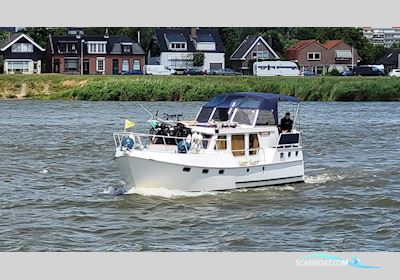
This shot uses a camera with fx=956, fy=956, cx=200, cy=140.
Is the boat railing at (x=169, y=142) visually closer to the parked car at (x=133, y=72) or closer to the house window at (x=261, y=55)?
the parked car at (x=133, y=72)

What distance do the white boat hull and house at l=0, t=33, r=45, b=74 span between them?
243 ft

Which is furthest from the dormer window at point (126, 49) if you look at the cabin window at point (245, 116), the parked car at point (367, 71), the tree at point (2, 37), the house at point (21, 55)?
the cabin window at point (245, 116)

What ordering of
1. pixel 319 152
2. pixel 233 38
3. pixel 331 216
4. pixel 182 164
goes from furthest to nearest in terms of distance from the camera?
pixel 233 38
pixel 319 152
pixel 182 164
pixel 331 216

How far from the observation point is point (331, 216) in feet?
84.4

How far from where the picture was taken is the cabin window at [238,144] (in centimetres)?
2955

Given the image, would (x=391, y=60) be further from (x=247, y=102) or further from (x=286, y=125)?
(x=247, y=102)

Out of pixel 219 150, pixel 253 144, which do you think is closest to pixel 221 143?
pixel 219 150

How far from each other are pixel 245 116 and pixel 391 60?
9185cm

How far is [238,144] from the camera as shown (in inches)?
1168

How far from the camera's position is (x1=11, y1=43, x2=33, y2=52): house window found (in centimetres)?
10168

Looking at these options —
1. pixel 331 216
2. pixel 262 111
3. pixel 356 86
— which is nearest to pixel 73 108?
pixel 356 86

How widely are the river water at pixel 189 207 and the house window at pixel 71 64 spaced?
58746 mm

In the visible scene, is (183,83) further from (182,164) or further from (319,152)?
(182,164)

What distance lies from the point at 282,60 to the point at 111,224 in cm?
8991
